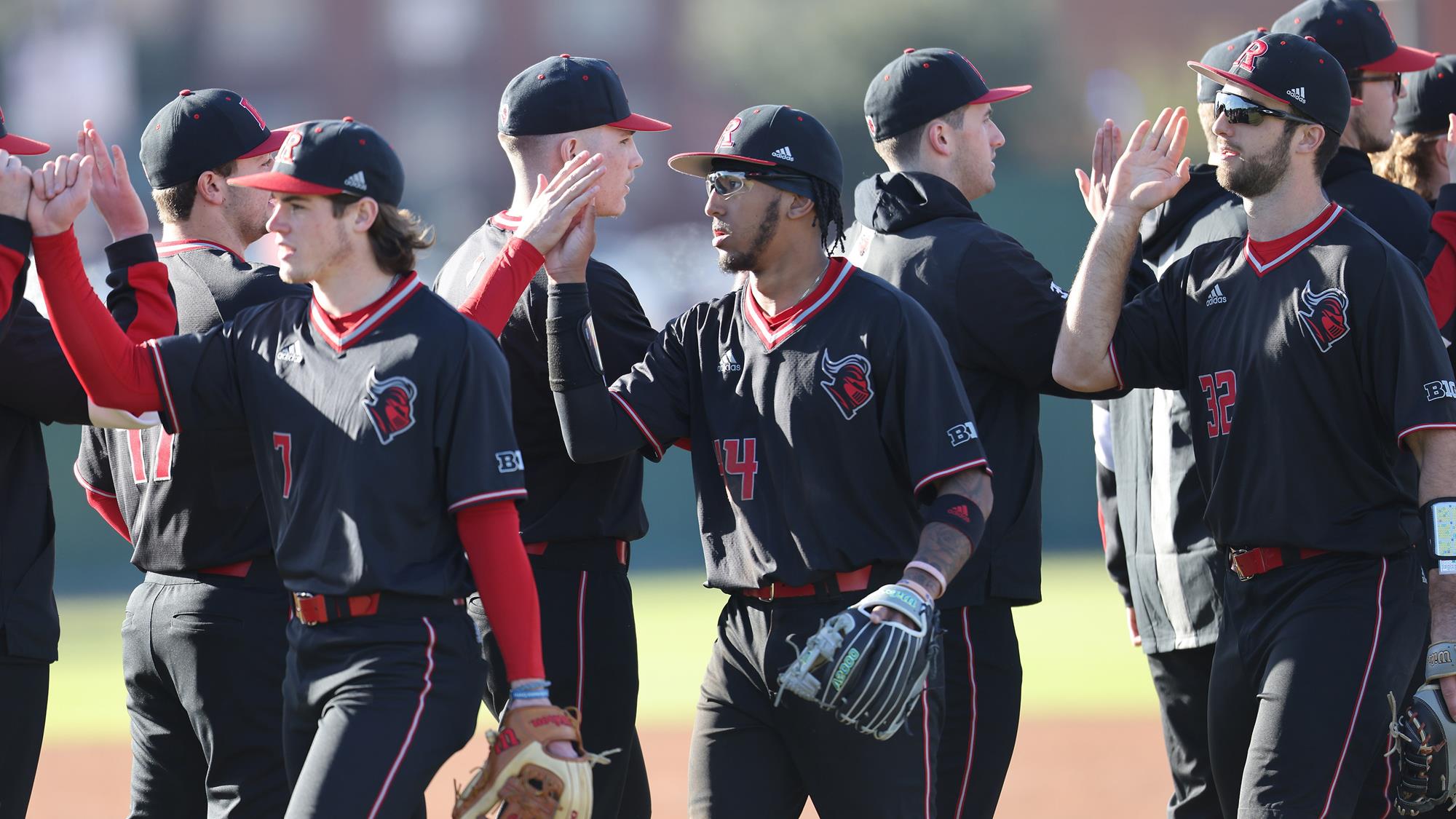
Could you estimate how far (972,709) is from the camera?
4.57m

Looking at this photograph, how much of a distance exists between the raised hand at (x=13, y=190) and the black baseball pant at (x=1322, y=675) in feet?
10.0

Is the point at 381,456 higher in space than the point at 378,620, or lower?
higher

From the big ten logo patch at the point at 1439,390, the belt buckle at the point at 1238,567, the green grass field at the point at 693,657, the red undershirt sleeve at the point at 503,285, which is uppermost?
the red undershirt sleeve at the point at 503,285

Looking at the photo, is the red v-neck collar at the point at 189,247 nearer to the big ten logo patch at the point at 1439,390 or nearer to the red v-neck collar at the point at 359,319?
the red v-neck collar at the point at 359,319

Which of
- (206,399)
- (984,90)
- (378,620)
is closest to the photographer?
(378,620)

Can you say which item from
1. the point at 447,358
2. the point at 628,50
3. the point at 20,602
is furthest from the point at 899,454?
the point at 628,50

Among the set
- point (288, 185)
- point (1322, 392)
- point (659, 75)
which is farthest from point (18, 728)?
point (659, 75)

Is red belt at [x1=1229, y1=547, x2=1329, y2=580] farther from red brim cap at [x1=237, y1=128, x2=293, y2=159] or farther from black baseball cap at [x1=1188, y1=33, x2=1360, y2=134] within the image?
red brim cap at [x1=237, y1=128, x2=293, y2=159]

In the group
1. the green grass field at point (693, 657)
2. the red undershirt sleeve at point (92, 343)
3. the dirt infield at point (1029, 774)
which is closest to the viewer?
the red undershirt sleeve at point (92, 343)

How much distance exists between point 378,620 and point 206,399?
2.30ft

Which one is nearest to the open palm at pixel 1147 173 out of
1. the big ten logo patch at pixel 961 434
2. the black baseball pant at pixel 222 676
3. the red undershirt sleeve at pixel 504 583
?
the big ten logo patch at pixel 961 434

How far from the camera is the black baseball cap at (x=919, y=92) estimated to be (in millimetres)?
5086

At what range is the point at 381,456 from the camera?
362 cm

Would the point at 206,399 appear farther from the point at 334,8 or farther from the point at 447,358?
the point at 334,8
